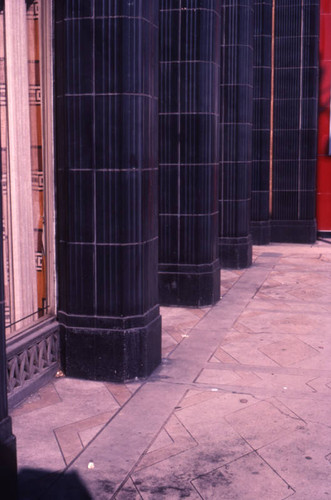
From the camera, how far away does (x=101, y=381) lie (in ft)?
22.2

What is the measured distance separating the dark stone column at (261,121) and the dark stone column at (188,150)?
6.61 metres

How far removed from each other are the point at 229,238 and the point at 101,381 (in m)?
6.99

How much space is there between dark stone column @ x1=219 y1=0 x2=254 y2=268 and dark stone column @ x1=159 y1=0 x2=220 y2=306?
9.88ft

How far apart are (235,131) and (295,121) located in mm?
4497

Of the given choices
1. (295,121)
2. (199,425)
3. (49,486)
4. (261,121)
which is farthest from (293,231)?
(49,486)

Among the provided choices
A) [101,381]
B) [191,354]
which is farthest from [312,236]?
[101,381]

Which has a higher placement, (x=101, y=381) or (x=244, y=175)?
(x=244, y=175)

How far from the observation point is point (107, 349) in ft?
22.1

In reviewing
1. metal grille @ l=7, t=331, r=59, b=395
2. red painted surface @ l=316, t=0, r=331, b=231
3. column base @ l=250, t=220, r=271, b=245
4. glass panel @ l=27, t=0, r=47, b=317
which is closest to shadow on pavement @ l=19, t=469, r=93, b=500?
metal grille @ l=7, t=331, r=59, b=395

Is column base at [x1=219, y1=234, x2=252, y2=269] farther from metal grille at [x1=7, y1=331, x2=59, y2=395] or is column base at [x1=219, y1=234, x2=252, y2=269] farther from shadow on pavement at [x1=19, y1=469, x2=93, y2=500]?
shadow on pavement at [x1=19, y1=469, x2=93, y2=500]

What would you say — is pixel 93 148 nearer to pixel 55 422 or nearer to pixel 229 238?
pixel 55 422

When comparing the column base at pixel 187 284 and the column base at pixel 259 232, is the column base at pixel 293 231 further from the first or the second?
the column base at pixel 187 284

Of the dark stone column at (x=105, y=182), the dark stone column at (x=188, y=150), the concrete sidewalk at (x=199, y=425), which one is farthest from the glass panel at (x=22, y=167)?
the dark stone column at (x=188, y=150)

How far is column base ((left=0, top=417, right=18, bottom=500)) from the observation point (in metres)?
4.13
